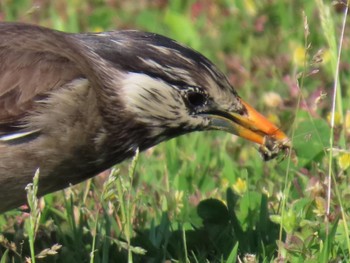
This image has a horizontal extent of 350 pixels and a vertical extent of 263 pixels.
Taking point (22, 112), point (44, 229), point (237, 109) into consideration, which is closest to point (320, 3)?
point (237, 109)

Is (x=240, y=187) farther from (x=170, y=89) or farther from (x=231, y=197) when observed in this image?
(x=170, y=89)

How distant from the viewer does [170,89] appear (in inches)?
210

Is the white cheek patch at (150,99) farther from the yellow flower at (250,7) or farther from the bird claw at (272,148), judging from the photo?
the yellow flower at (250,7)

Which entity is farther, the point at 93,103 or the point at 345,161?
the point at 345,161

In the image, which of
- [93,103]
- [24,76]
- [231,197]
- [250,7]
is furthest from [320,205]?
[250,7]

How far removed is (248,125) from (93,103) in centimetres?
75

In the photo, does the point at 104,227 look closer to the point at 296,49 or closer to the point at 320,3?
the point at 320,3

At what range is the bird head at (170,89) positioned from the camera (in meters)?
5.31

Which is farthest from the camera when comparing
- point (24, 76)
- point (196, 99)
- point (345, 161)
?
point (345, 161)

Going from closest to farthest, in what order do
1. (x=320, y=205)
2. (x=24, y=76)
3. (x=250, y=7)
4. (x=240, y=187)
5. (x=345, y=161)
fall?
(x=24, y=76) → (x=320, y=205) → (x=345, y=161) → (x=240, y=187) → (x=250, y=7)

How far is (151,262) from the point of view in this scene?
18.2 ft

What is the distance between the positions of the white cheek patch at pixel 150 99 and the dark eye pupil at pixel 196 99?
1.5 inches

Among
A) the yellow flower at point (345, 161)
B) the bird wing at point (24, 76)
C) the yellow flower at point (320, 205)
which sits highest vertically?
the bird wing at point (24, 76)

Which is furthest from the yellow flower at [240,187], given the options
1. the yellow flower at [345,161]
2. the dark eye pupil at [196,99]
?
the dark eye pupil at [196,99]
